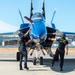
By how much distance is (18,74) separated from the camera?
37.0ft

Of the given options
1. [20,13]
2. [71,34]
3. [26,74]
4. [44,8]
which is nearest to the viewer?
[26,74]

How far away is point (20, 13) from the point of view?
2038 centimetres

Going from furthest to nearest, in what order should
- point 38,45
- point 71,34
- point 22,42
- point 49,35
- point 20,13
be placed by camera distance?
point 71,34, point 20,13, point 49,35, point 38,45, point 22,42

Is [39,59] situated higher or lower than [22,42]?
lower

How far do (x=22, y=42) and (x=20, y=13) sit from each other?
806 cm

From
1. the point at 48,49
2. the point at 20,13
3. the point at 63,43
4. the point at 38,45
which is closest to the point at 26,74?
the point at 63,43

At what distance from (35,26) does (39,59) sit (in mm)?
2219

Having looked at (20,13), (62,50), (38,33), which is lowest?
(62,50)

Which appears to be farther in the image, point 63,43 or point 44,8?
point 44,8

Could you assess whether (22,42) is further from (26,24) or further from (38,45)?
(26,24)

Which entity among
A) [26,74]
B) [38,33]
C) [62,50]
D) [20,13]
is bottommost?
[26,74]

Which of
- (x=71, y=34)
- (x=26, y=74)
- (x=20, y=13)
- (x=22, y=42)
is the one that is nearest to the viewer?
(x=26, y=74)

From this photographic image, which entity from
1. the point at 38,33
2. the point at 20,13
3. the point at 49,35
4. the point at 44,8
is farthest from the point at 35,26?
the point at 20,13

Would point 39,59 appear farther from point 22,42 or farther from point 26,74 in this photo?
point 26,74
